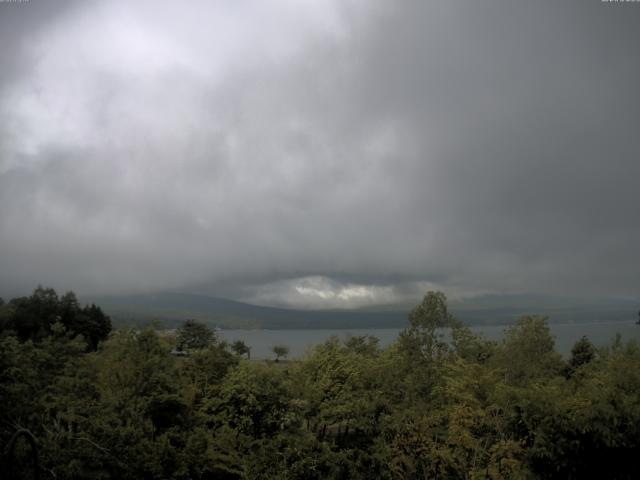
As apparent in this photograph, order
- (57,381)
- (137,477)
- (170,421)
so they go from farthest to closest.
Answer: (57,381) < (170,421) < (137,477)

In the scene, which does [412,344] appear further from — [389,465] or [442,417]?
[389,465]

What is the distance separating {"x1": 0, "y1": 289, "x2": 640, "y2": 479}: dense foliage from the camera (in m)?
16.8

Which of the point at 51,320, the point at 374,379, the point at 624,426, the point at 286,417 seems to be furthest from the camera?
the point at 51,320

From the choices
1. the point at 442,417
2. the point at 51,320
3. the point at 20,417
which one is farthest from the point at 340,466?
the point at 51,320

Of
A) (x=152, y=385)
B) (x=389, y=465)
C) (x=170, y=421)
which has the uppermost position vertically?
(x=152, y=385)

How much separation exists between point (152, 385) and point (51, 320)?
197ft

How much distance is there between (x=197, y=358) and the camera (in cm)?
2541

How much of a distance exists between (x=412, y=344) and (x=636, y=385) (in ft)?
32.6

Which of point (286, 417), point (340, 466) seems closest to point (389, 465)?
point (340, 466)

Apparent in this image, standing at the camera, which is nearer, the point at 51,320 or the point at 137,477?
the point at 137,477

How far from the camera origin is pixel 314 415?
20.9 metres

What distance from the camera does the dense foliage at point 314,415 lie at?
16.8 meters

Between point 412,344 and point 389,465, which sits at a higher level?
point 412,344

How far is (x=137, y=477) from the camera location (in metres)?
15.9
